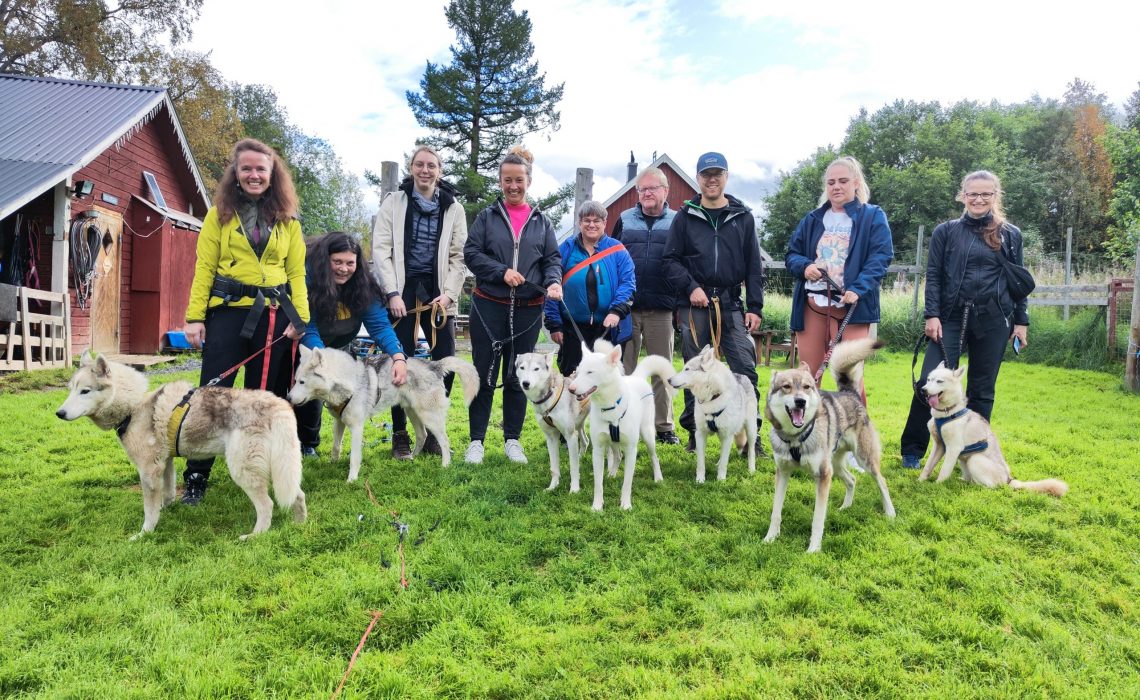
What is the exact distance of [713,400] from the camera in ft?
15.2

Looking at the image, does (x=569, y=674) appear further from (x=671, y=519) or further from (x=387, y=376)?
(x=387, y=376)

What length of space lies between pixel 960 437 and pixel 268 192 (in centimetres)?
537

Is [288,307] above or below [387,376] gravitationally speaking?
above

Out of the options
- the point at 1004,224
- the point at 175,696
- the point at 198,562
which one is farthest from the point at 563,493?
the point at 1004,224

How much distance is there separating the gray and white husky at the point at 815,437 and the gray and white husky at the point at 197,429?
114 inches

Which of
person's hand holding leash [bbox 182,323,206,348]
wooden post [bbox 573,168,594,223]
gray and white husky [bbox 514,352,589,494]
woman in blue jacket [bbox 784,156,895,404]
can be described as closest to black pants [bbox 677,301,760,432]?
woman in blue jacket [bbox 784,156,895,404]

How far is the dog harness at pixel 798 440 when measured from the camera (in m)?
3.44

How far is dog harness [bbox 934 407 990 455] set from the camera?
176 inches

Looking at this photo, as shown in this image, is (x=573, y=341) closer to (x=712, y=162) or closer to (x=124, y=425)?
(x=712, y=162)

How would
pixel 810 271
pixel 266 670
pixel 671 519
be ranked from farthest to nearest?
pixel 810 271, pixel 671 519, pixel 266 670

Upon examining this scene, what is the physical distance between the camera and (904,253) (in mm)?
36000

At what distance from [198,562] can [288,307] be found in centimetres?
176

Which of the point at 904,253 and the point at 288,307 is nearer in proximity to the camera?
the point at 288,307

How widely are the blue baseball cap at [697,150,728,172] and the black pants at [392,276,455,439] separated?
250 cm
